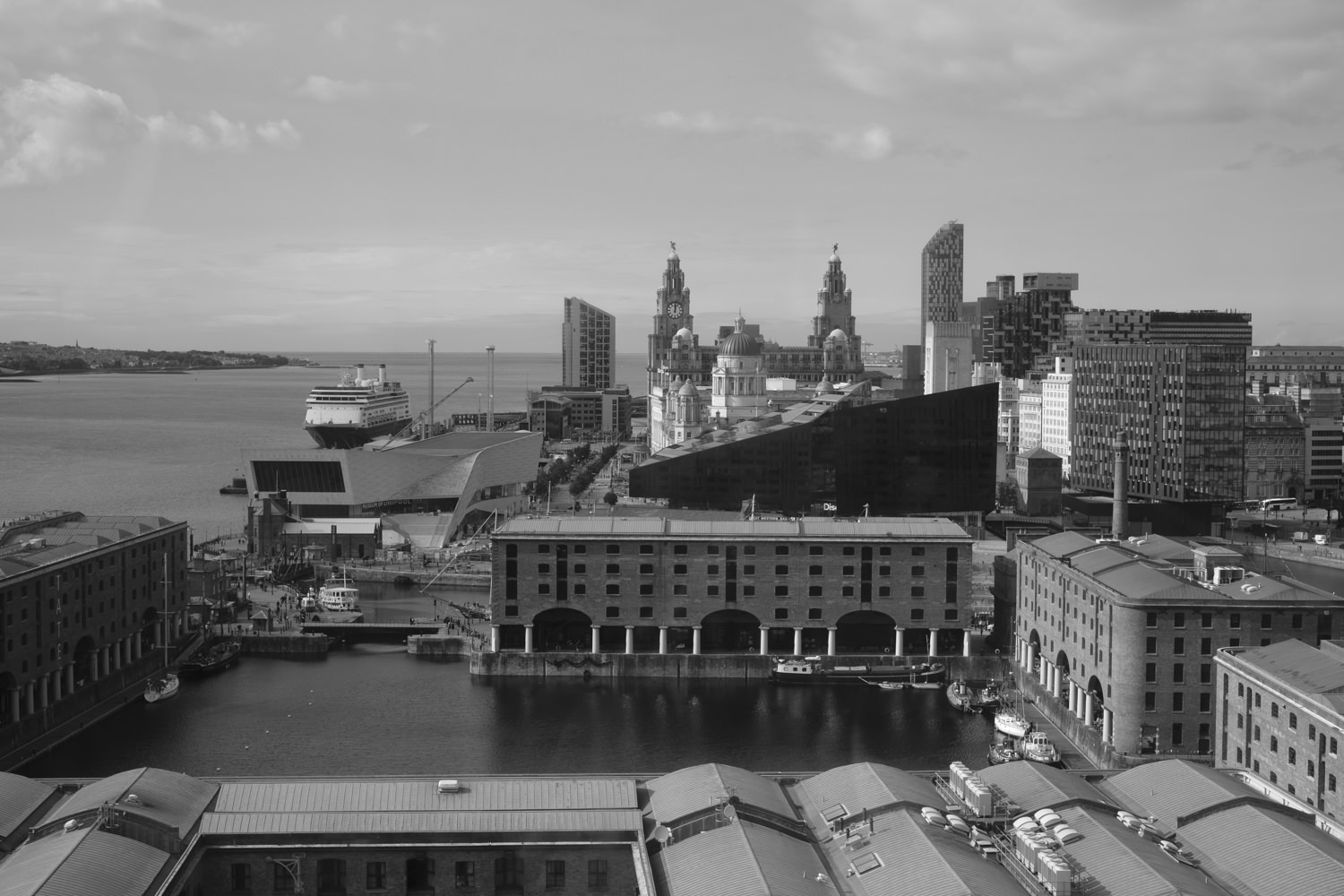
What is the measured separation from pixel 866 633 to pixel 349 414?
2002 inches

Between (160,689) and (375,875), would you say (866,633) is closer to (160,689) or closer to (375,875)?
(160,689)

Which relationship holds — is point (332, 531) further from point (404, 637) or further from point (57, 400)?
point (57, 400)

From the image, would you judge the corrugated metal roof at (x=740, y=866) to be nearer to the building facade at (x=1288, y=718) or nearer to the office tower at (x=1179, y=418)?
the building facade at (x=1288, y=718)

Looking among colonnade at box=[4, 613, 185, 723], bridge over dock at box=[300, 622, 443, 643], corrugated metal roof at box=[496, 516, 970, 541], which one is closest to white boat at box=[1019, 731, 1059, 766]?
corrugated metal roof at box=[496, 516, 970, 541]

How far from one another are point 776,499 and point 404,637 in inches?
670

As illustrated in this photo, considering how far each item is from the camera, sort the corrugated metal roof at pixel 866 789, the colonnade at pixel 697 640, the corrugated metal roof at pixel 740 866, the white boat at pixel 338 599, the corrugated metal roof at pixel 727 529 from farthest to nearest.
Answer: the white boat at pixel 338 599, the corrugated metal roof at pixel 727 529, the colonnade at pixel 697 640, the corrugated metal roof at pixel 866 789, the corrugated metal roof at pixel 740 866

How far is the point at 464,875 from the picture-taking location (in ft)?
54.1

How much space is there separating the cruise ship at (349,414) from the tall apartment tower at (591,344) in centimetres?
A: 5870

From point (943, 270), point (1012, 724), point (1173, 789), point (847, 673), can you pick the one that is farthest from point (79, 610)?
point (943, 270)

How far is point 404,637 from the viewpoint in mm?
38906

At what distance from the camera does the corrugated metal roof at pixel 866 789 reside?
17156 mm

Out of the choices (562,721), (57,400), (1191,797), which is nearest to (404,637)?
(562,721)

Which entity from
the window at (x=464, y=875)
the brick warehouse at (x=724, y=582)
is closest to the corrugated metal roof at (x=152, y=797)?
the window at (x=464, y=875)

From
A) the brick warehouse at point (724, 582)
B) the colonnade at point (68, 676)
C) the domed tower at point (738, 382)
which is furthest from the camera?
the domed tower at point (738, 382)
